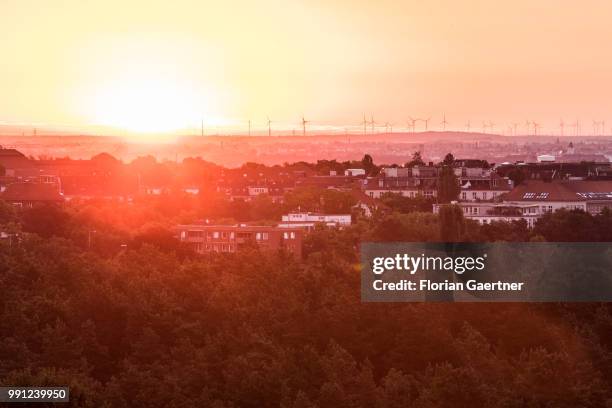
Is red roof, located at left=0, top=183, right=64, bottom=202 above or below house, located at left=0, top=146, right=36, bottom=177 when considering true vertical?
below

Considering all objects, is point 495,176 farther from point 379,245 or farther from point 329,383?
point 329,383

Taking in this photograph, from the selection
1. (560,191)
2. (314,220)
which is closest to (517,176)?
(560,191)

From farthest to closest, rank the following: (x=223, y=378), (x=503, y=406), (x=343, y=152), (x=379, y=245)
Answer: (x=343, y=152) → (x=379, y=245) → (x=223, y=378) → (x=503, y=406)

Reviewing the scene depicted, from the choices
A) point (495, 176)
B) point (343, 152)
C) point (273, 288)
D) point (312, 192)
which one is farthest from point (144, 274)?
point (343, 152)

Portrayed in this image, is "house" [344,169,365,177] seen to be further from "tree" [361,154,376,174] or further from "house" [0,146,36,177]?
"house" [0,146,36,177]

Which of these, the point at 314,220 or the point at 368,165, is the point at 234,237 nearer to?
the point at 314,220

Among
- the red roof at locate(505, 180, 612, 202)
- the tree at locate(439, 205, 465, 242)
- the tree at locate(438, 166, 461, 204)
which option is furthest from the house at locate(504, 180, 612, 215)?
the tree at locate(439, 205, 465, 242)
